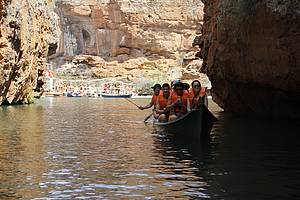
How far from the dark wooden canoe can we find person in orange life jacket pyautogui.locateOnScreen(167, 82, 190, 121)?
61 cm

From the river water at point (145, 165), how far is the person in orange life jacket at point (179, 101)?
1115mm

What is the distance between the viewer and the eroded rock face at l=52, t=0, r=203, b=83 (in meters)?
95.2

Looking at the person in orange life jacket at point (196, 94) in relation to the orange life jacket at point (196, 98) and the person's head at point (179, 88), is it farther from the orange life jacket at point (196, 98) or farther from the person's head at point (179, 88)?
the person's head at point (179, 88)

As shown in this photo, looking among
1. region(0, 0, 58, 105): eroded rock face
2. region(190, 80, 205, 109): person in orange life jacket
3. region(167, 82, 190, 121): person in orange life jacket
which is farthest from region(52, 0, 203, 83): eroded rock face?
region(190, 80, 205, 109): person in orange life jacket

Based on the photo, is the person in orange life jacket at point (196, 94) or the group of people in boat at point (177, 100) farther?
the group of people in boat at point (177, 100)

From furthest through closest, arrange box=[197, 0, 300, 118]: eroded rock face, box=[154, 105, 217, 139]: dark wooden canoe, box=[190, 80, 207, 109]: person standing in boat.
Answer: box=[197, 0, 300, 118]: eroded rock face → box=[190, 80, 207, 109]: person standing in boat → box=[154, 105, 217, 139]: dark wooden canoe

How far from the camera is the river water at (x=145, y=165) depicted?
354 inches

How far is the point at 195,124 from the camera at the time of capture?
653 inches

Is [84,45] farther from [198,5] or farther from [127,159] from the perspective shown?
[127,159]

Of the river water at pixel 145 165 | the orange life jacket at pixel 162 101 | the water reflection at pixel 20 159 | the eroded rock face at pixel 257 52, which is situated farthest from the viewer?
the orange life jacket at pixel 162 101

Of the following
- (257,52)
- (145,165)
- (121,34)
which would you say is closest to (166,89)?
(257,52)

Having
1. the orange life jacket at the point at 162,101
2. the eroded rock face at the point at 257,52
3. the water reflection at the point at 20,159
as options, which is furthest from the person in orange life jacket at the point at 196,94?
the water reflection at the point at 20,159

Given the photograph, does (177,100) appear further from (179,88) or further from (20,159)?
(20,159)

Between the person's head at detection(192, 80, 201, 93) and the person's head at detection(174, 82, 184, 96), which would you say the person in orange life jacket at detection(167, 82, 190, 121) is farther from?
the person's head at detection(192, 80, 201, 93)
